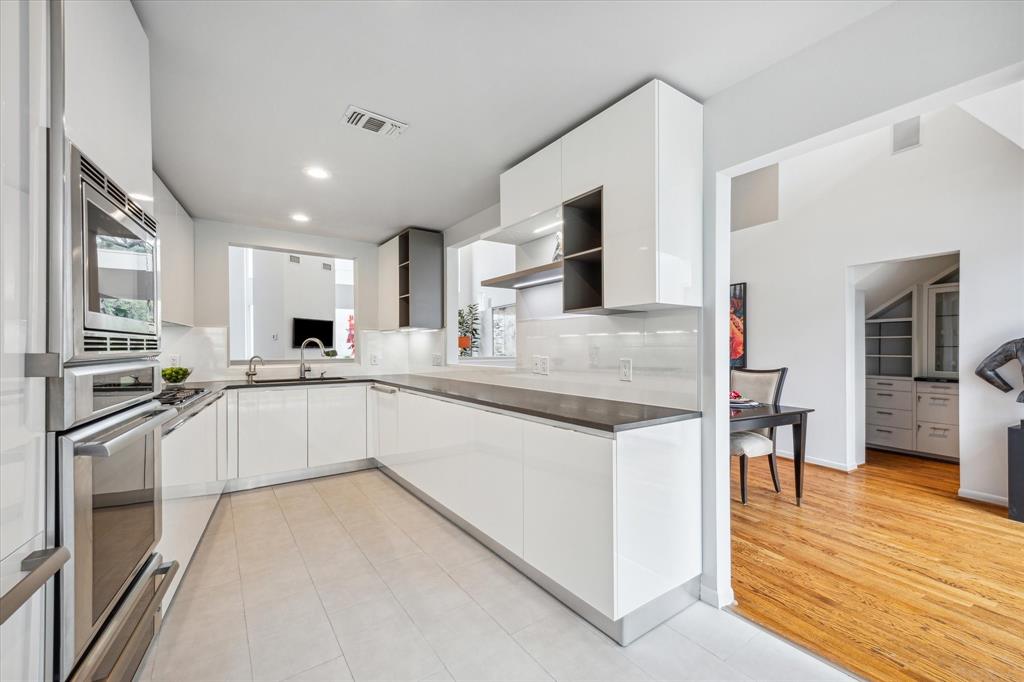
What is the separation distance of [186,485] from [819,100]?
3.17 meters

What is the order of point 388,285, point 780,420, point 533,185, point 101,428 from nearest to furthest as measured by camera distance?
point 101,428 → point 533,185 → point 780,420 → point 388,285

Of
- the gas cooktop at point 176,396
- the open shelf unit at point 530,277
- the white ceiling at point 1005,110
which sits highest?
the white ceiling at point 1005,110

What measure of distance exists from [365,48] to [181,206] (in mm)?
2739

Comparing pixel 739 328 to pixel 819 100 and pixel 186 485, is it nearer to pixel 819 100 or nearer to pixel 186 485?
pixel 819 100

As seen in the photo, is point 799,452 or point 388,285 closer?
point 799,452

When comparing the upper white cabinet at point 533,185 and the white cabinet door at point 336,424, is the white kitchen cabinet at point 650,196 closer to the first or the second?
the upper white cabinet at point 533,185

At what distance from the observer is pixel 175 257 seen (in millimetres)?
3281

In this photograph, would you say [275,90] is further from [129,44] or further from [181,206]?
[181,206]

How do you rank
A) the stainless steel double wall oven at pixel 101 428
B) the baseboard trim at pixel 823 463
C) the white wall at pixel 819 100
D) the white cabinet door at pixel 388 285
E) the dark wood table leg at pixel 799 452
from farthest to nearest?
1. the white cabinet door at pixel 388 285
2. the baseboard trim at pixel 823 463
3. the dark wood table leg at pixel 799 452
4. the white wall at pixel 819 100
5. the stainless steel double wall oven at pixel 101 428

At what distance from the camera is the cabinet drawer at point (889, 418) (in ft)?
16.2

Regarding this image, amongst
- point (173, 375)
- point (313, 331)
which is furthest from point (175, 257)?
point (313, 331)

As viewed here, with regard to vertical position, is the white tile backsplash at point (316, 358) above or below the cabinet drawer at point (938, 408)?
above

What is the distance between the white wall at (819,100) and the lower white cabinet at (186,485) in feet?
7.49

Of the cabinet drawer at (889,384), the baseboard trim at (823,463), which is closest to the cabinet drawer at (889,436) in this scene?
the cabinet drawer at (889,384)
